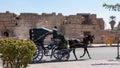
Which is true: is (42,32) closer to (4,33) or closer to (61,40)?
(61,40)

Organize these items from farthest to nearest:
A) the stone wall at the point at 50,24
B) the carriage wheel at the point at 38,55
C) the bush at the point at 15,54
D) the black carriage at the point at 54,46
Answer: the stone wall at the point at 50,24
the black carriage at the point at 54,46
the carriage wheel at the point at 38,55
the bush at the point at 15,54

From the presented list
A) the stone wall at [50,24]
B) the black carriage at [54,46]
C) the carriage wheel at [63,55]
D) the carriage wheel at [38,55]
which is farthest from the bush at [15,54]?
the stone wall at [50,24]

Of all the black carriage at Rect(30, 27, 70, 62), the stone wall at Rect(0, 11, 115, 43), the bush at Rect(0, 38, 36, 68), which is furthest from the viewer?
the stone wall at Rect(0, 11, 115, 43)

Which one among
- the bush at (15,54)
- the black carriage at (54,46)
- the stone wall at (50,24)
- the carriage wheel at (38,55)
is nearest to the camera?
the bush at (15,54)

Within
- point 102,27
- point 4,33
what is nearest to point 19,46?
point 4,33

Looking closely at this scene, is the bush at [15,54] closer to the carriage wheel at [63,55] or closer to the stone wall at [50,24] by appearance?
the carriage wheel at [63,55]

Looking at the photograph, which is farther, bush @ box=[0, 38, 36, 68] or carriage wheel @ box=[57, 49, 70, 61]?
carriage wheel @ box=[57, 49, 70, 61]

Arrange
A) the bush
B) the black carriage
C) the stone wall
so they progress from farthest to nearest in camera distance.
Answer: the stone wall, the black carriage, the bush

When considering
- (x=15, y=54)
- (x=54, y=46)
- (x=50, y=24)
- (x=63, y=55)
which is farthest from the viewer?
(x=50, y=24)

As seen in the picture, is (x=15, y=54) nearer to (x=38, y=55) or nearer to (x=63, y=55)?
(x=38, y=55)

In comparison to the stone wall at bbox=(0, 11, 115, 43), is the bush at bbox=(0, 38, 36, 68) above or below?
above

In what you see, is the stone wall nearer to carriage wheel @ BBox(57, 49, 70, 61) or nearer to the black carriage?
the black carriage

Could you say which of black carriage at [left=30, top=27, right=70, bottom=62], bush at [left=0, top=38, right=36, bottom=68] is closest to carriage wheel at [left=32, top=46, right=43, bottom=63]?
black carriage at [left=30, top=27, right=70, bottom=62]

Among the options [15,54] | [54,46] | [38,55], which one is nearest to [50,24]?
[54,46]
